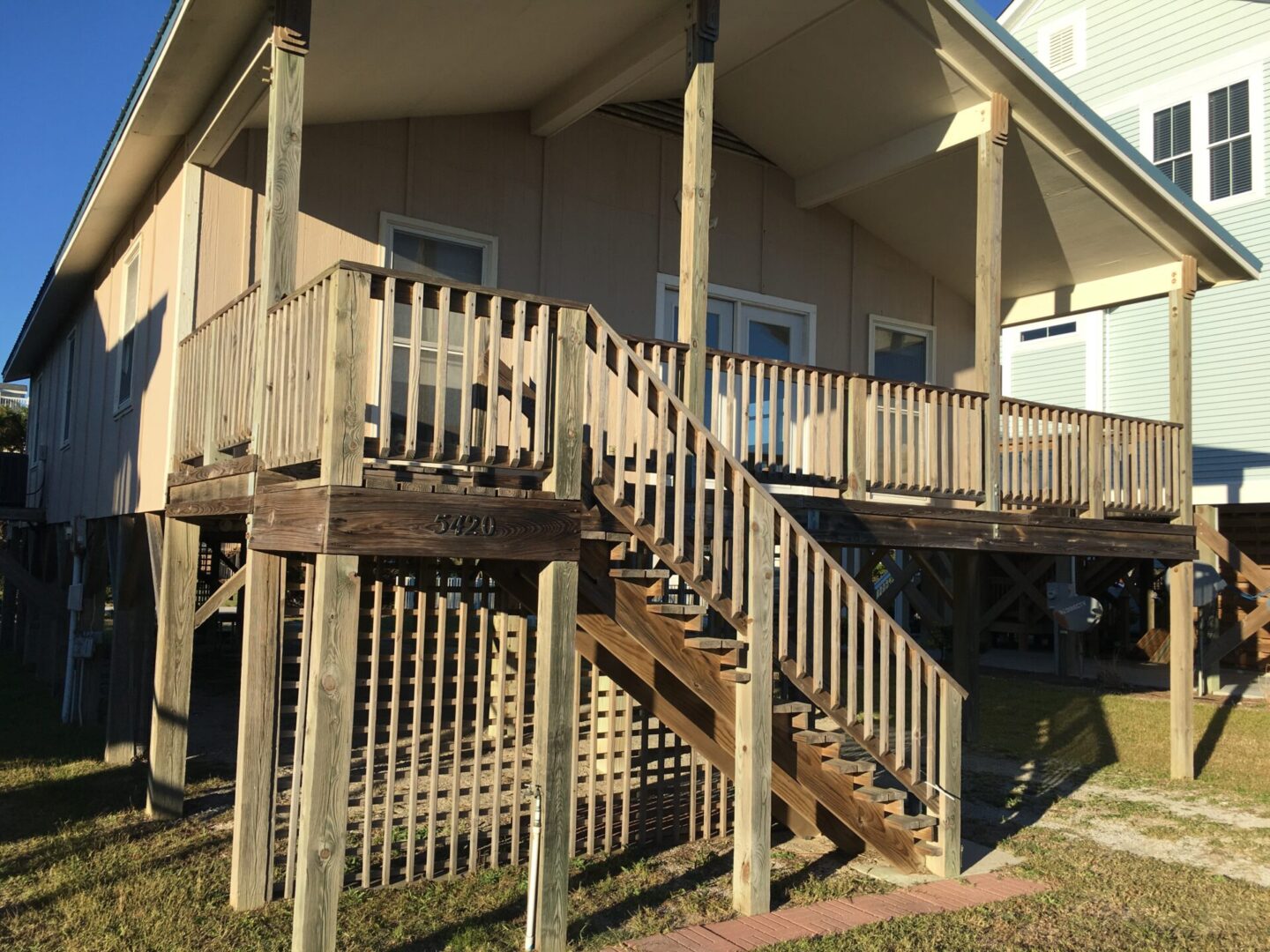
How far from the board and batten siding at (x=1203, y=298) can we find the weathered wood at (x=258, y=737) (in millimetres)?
14223

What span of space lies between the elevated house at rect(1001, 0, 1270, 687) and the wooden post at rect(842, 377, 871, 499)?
28.5 feet

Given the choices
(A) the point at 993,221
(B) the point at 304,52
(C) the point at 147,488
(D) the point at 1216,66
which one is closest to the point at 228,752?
(C) the point at 147,488

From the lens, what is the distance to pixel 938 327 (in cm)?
1331

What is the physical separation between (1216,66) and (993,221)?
9.99 metres

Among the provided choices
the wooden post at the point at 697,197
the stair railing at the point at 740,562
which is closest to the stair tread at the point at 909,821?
the stair railing at the point at 740,562

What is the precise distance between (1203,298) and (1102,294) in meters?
6.02

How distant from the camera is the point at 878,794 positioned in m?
7.03

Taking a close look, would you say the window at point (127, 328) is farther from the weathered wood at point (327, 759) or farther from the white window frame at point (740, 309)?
the weathered wood at point (327, 759)

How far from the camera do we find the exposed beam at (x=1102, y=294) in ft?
38.1

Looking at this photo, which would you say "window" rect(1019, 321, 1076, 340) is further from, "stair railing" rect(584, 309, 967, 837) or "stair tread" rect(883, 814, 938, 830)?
"stair tread" rect(883, 814, 938, 830)

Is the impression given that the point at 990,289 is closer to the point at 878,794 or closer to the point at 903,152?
the point at 903,152

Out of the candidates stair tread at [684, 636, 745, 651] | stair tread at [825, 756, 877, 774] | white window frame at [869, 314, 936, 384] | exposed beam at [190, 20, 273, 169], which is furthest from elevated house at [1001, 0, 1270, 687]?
exposed beam at [190, 20, 273, 169]

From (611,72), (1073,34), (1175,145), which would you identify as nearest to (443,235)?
(611,72)

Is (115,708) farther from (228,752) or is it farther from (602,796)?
(602,796)
